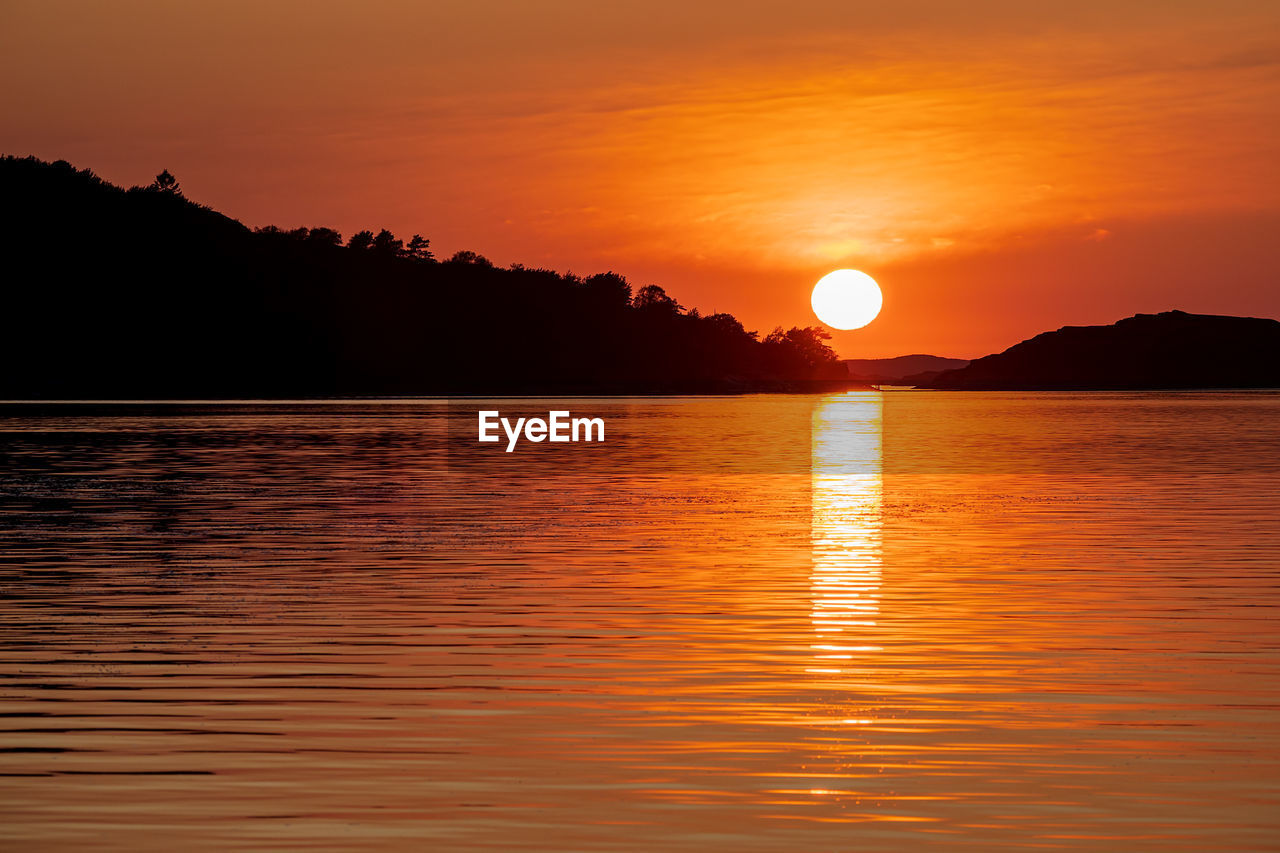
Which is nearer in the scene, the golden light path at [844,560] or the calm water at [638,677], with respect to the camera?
the calm water at [638,677]

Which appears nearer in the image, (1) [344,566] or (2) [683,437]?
(1) [344,566]

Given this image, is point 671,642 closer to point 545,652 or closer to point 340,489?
point 545,652

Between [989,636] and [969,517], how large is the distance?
19069 millimetres

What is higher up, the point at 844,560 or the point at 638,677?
the point at 844,560

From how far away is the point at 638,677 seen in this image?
59.1 feet

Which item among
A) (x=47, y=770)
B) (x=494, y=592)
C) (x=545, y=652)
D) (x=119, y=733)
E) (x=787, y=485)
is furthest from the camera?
(x=787, y=485)

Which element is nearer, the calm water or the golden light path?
the calm water

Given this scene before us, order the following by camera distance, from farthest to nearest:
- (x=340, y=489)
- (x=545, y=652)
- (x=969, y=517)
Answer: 1. (x=340, y=489)
2. (x=969, y=517)
3. (x=545, y=652)

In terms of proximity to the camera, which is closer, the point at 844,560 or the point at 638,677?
the point at 638,677

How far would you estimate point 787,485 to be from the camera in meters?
53.4

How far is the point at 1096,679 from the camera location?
17938mm

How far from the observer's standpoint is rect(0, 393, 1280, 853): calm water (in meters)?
12.5

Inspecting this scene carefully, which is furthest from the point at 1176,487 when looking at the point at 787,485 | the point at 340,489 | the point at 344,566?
the point at 344,566

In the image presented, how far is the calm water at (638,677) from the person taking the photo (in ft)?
40.9
